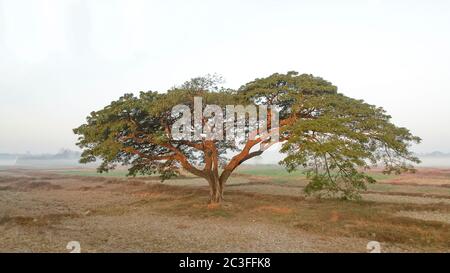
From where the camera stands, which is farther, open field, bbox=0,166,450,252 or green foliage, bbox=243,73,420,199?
green foliage, bbox=243,73,420,199

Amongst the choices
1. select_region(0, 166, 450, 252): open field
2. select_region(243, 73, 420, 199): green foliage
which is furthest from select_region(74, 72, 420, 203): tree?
select_region(0, 166, 450, 252): open field

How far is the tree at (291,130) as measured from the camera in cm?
1786

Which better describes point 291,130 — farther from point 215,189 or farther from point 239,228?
point 215,189

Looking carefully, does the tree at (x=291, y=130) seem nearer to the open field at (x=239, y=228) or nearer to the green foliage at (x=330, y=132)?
the green foliage at (x=330, y=132)

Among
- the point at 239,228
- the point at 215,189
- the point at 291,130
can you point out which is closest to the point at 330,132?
the point at 291,130

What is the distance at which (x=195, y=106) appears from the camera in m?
21.0

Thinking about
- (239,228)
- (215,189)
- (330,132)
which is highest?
(330,132)

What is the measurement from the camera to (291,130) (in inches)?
728

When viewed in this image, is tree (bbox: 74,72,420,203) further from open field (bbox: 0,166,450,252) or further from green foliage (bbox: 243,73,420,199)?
open field (bbox: 0,166,450,252)

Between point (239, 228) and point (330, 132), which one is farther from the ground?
point (330, 132)

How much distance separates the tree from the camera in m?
17.9

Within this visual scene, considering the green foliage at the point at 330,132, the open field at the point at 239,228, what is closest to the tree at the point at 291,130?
the green foliage at the point at 330,132
